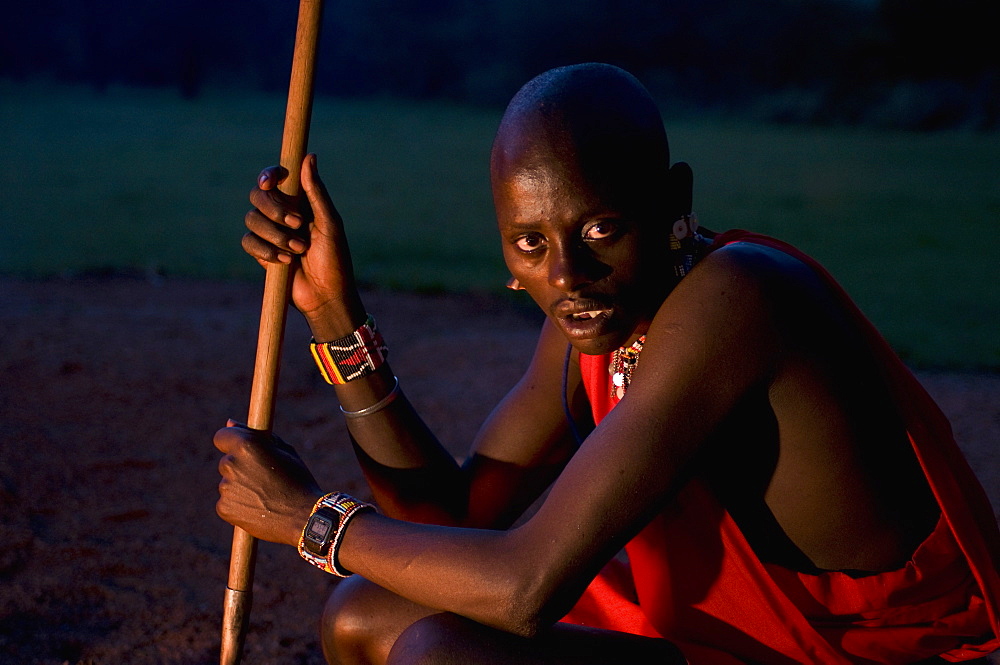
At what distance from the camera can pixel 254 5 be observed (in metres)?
20.1

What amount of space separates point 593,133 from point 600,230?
157 mm

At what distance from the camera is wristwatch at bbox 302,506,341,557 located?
1714 mm

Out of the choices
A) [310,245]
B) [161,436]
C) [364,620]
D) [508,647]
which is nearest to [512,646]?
[508,647]

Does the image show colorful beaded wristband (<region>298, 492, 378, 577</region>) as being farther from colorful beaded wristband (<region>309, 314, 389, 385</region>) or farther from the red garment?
the red garment

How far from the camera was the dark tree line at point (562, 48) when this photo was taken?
17.5 m

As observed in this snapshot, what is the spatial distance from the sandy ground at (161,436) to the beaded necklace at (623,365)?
1204 millimetres

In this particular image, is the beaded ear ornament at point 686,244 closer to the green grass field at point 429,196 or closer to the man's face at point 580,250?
the man's face at point 580,250

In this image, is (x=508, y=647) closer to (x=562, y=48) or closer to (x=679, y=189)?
(x=679, y=189)

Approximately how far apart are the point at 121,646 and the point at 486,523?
3.27ft

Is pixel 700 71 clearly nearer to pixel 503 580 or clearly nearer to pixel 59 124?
pixel 59 124

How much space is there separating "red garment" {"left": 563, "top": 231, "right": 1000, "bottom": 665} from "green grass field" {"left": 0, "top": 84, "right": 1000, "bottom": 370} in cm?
381

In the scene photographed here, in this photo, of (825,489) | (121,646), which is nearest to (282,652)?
(121,646)

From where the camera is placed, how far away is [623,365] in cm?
184

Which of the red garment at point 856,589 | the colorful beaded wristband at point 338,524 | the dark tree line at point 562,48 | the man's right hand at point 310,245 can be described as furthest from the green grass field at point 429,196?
the colorful beaded wristband at point 338,524
